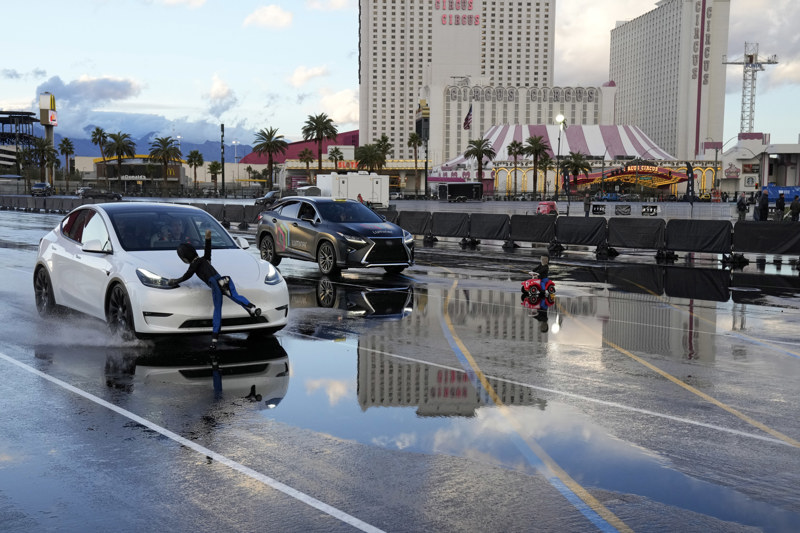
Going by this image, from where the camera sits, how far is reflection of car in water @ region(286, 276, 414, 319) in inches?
508

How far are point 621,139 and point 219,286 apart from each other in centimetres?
14867

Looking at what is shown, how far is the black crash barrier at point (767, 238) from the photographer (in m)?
23.1

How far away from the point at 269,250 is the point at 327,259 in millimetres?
2709

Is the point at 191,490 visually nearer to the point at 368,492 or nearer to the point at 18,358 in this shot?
the point at 368,492

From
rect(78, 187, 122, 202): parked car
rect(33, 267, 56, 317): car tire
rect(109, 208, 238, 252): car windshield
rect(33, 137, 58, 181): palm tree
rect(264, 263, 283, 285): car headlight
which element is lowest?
rect(33, 267, 56, 317): car tire

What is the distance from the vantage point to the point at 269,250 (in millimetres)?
Result: 19719

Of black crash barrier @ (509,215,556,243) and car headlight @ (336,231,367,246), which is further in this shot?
black crash barrier @ (509,215,556,243)

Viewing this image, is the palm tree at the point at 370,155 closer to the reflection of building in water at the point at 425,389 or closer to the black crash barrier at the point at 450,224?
the black crash barrier at the point at 450,224

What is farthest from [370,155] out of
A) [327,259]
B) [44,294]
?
[44,294]

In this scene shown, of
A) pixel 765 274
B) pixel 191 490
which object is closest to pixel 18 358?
pixel 191 490

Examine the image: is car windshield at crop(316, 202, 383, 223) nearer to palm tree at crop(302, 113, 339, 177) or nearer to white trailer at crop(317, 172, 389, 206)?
white trailer at crop(317, 172, 389, 206)

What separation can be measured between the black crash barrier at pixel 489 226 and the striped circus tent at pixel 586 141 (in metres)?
116

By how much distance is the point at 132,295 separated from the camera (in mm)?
9266

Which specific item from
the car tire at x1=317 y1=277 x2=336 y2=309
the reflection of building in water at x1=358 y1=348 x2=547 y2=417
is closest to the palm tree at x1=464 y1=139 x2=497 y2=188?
the car tire at x1=317 y1=277 x2=336 y2=309
